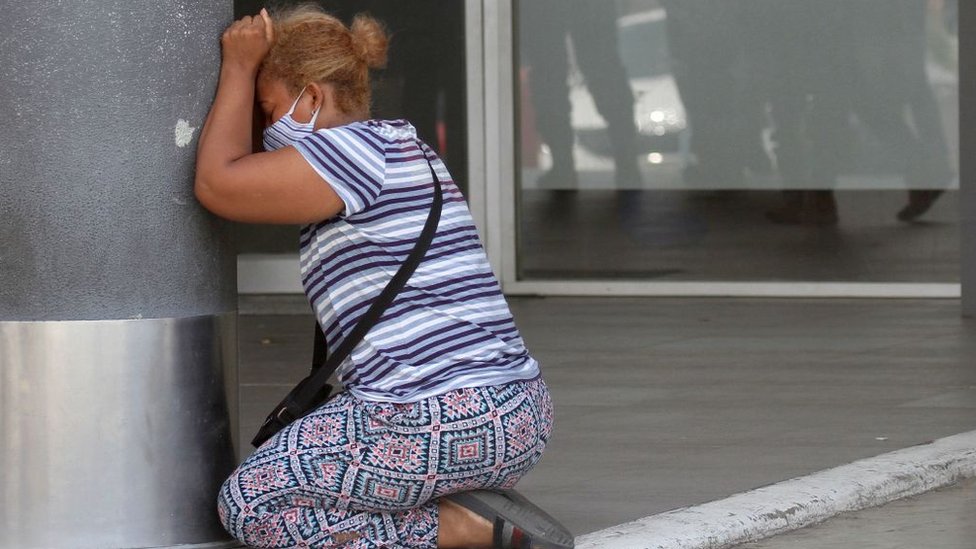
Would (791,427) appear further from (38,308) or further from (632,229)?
(632,229)

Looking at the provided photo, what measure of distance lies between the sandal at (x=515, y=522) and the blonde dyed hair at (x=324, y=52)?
3.09ft

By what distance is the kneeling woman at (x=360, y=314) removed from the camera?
3850 mm

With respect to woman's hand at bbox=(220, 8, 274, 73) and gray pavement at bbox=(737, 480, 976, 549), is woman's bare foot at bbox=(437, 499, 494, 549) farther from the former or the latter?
woman's hand at bbox=(220, 8, 274, 73)

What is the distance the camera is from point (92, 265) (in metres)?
3.92

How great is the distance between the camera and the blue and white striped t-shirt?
3852 mm

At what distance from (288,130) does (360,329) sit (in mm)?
483

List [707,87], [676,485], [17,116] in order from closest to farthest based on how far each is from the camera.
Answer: [17,116] < [676,485] < [707,87]

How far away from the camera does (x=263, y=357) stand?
8.55 meters

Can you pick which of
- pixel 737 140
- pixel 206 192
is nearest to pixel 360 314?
pixel 206 192

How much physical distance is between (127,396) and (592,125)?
7917mm

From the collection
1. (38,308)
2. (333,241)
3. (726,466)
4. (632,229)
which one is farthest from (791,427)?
(632,229)

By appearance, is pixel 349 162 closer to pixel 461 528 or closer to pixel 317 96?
pixel 317 96

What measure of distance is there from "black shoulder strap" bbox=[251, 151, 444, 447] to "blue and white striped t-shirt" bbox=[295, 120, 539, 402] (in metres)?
0.02

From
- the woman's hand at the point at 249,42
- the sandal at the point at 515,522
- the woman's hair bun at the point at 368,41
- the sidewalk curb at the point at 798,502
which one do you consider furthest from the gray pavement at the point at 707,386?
the woman's hand at the point at 249,42
